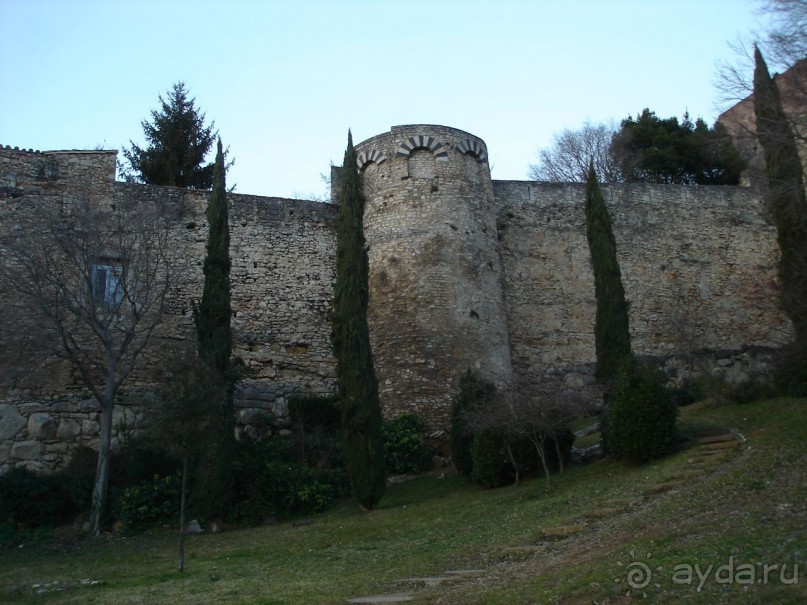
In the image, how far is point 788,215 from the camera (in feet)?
65.5

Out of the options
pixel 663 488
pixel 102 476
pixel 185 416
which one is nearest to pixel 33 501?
pixel 102 476

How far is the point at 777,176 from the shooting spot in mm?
20172

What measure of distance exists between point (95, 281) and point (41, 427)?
3748mm

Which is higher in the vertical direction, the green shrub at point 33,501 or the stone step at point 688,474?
the green shrub at point 33,501

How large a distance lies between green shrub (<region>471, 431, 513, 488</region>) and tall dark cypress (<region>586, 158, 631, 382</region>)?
9.87ft

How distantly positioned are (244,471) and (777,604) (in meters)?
13.5

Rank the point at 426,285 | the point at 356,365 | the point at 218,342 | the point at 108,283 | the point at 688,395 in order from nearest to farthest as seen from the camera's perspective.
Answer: the point at 356,365, the point at 218,342, the point at 108,283, the point at 688,395, the point at 426,285

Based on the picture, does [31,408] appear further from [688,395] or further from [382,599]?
[688,395]

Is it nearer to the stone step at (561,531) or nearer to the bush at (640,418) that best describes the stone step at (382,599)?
the stone step at (561,531)

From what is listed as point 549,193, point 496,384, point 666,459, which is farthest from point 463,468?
point 549,193

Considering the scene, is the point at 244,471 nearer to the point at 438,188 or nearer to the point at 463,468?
the point at 463,468

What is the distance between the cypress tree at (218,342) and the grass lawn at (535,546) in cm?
119

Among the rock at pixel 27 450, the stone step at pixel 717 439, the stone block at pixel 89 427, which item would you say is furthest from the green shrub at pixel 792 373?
the rock at pixel 27 450

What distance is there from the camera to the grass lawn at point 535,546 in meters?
8.62
